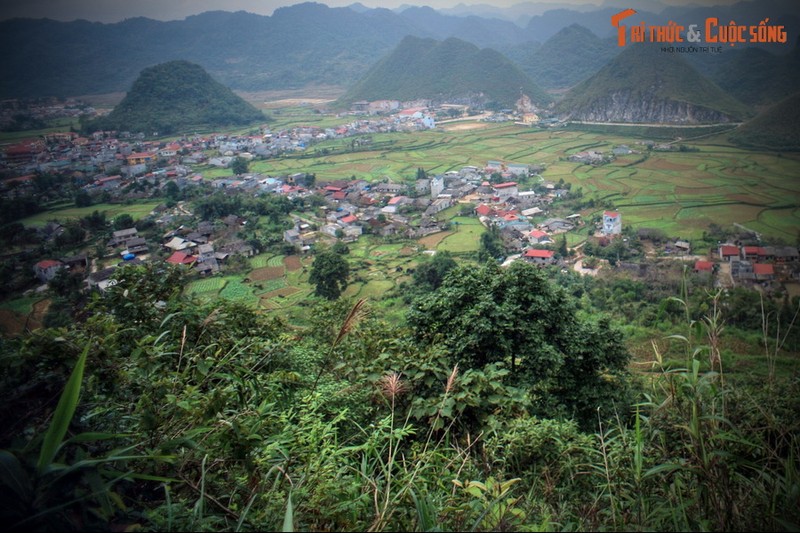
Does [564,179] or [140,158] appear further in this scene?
[140,158]

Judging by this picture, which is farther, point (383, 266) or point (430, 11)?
point (430, 11)

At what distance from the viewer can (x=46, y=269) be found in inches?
394

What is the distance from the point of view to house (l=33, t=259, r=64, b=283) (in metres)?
9.77

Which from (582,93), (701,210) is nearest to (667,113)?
(582,93)

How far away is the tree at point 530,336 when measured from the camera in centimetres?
425

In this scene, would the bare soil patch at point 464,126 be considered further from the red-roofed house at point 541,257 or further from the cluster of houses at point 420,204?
the red-roofed house at point 541,257

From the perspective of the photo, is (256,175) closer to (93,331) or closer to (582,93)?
(93,331)

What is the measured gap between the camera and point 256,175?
26.3m

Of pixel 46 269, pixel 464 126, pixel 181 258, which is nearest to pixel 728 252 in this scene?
pixel 181 258

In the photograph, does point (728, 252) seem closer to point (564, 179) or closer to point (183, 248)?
point (564, 179)

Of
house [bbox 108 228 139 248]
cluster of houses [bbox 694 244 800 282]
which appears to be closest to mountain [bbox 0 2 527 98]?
house [bbox 108 228 139 248]

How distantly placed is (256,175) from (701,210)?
24.6 meters

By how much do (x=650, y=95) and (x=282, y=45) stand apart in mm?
74787

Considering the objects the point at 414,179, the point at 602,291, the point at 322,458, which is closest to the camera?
the point at 322,458
